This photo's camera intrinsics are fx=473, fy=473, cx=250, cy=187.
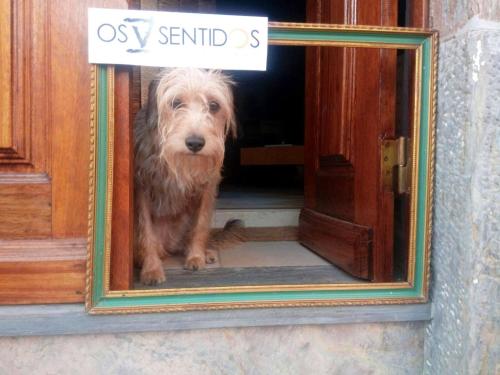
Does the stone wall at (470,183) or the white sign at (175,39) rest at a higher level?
the white sign at (175,39)

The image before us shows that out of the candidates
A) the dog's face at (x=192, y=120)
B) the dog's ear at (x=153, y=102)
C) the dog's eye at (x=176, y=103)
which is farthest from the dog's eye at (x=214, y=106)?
the dog's ear at (x=153, y=102)

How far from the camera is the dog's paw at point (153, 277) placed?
1.96m


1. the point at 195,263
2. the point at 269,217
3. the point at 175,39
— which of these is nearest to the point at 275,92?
the point at 269,217

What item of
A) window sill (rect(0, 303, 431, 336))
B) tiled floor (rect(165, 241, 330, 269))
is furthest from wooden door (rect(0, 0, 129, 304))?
tiled floor (rect(165, 241, 330, 269))

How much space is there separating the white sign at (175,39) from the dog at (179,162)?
52 cm

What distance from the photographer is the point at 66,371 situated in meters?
1.59

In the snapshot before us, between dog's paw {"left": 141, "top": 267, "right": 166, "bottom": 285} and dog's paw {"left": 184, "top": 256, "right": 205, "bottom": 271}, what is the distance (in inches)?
8.4

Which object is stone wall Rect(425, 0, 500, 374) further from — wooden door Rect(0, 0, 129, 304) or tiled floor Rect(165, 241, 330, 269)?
wooden door Rect(0, 0, 129, 304)

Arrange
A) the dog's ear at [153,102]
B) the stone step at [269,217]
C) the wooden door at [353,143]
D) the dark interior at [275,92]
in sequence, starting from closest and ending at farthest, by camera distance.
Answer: the wooden door at [353,143] < the dog's ear at [153,102] < the stone step at [269,217] < the dark interior at [275,92]

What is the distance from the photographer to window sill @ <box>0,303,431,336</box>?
154cm

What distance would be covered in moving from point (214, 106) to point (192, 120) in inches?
7.1

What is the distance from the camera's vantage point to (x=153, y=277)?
1.98m

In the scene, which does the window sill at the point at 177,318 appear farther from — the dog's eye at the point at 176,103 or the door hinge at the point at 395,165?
the dog's eye at the point at 176,103

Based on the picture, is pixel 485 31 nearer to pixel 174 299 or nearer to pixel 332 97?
pixel 332 97
